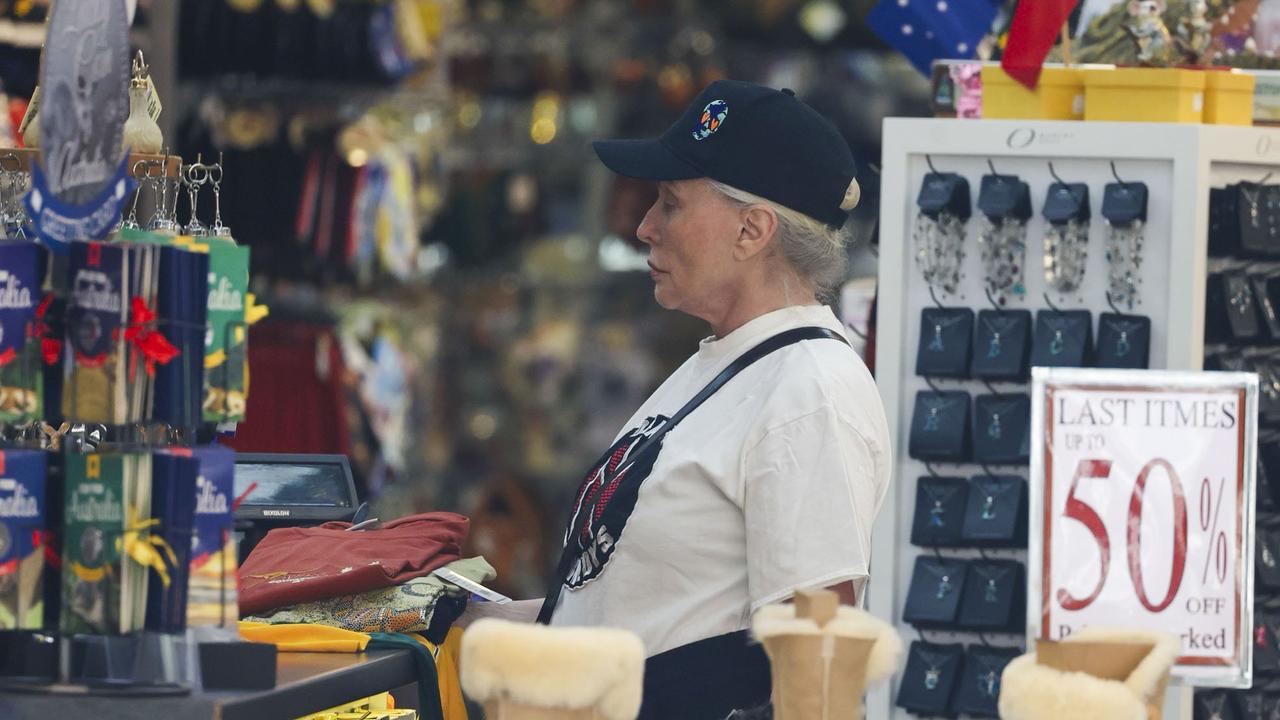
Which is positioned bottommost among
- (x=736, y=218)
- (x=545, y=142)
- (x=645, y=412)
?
(x=645, y=412)

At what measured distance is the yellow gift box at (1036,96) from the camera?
3844 millimetres

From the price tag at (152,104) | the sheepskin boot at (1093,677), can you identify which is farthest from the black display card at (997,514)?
the price tag at (152,104)

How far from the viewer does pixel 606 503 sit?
8.46 ft

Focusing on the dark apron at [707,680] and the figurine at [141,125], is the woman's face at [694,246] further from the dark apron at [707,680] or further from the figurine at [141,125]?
the figurine at [141,125]

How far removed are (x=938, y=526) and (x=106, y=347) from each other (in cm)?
217

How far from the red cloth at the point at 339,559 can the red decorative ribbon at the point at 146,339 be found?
62cm

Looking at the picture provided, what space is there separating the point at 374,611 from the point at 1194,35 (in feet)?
7.23

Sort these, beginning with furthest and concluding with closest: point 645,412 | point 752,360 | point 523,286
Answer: point 523,286
point 645,412
point 752,360

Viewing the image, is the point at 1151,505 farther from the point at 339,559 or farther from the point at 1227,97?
the point at 1227,97

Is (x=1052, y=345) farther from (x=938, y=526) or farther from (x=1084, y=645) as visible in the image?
(x=1084, y=645)

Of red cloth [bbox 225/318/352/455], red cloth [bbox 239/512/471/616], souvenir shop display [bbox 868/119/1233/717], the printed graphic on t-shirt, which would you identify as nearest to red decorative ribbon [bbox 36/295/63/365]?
red cloth [bbox 239/512/471/616]

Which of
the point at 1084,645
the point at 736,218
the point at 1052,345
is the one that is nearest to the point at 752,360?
the point at 736,218

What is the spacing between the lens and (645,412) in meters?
2.81

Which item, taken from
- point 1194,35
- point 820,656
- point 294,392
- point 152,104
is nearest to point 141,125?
point 152,104
